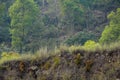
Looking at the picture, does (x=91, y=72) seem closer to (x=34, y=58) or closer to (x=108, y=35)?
(x=34, y=58)

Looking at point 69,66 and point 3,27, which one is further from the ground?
point 69,66

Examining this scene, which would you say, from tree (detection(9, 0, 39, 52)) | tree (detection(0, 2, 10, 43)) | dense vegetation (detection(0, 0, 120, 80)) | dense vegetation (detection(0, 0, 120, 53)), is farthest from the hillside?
tree (detection(0, 2, 10, 43))

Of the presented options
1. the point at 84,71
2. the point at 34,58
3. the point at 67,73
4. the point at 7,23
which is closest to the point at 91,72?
the point at 84,71

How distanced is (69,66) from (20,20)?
28002 mm

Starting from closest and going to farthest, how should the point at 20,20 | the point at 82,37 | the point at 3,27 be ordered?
the point at 20,20 → the point at 82,37 → the point at 3,27

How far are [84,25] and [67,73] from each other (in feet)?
127

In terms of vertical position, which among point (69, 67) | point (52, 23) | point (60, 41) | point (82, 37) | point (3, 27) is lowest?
point (60, 41)

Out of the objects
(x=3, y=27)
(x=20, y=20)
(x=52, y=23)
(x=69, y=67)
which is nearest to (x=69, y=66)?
(x=69, y=67)

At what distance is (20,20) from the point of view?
3406 cm

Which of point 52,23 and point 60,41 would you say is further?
point 52,23

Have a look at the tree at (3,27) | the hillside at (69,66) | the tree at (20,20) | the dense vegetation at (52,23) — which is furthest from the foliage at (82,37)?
the hillside at (69,66)

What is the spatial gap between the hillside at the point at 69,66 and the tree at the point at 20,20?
2553 cm

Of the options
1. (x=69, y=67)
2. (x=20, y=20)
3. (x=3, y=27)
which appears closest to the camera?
(x=69, y=67)

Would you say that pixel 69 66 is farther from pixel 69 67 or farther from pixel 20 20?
pixel 20 20
